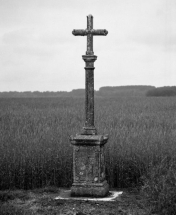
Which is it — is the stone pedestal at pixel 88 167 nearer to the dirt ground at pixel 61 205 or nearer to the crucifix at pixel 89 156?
the crucifix at pixel 89 156

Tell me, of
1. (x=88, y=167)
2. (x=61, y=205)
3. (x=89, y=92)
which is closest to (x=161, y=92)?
(x=89, y=92)

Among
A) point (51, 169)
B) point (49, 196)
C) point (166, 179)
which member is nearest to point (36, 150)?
point (51, 169)

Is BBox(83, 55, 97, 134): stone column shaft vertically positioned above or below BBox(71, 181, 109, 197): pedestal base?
above

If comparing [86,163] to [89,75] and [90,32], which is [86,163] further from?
[90,32]

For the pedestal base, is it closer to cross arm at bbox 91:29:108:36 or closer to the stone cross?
the stone cross

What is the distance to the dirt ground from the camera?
5.87 metres

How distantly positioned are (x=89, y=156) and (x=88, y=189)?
0.50 m

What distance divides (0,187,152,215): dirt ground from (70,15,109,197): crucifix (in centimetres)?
37

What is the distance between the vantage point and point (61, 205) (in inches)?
247

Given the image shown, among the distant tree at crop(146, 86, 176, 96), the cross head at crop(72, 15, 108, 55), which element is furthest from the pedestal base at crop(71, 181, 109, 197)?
the distant tree at crop(146, 86, 176, 96)

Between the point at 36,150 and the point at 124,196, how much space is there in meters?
1.96

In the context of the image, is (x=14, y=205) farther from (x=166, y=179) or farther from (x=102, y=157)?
(x=166, y=179)

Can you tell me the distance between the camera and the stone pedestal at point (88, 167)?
6762 mm

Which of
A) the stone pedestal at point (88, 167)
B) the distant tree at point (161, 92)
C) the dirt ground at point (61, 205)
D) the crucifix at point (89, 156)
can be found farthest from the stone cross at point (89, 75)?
the distant tree at point (161, 92)
